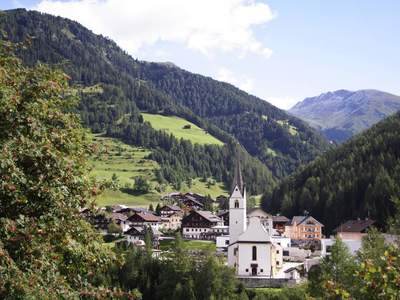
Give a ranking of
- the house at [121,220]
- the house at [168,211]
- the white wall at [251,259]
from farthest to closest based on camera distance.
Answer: the house at [168,211] < the house at [121,220] < the white wall at [251,259]

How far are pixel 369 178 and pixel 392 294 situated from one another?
126 meters

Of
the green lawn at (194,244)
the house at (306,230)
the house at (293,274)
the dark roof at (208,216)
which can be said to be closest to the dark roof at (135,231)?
the green lawn at (194,244)

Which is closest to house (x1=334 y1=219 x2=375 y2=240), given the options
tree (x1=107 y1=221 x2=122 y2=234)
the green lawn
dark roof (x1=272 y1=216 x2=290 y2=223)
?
dark roof (x1=272 y1=216 x2=290 y2=223)

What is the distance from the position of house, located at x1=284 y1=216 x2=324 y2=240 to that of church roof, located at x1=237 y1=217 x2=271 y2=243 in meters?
34.3

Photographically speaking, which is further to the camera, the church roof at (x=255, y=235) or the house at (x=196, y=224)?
the house at (x=196, y=224)

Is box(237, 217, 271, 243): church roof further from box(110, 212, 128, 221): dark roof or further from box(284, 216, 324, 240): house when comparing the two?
box(110, 212, 128, 221): dark roof

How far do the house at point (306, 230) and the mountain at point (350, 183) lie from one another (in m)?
7.72

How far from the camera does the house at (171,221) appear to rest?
13605 cm

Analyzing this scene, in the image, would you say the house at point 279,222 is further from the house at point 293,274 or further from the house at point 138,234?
the house at point 293,274

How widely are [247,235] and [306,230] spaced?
121 feet

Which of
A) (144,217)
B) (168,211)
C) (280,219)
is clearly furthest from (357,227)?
(168,211)

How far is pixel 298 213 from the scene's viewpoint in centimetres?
14225

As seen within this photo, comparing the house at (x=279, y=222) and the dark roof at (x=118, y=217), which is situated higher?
the dark roof at (x=118, y=217)

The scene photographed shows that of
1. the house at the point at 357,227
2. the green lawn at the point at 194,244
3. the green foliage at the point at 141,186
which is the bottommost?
the green lawn at the point at 194,244
